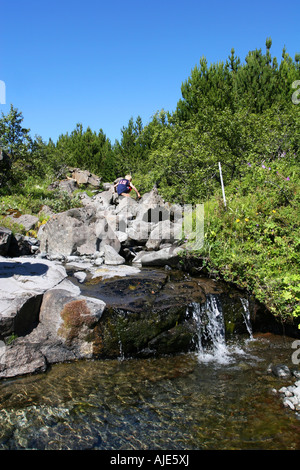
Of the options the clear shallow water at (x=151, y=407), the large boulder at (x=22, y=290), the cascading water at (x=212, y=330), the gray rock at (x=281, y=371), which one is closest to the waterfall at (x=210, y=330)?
the cascading water at (x=212, y=330)

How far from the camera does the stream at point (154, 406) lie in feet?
10.9

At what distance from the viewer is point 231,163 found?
1388cm

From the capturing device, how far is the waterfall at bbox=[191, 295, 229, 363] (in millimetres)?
5598

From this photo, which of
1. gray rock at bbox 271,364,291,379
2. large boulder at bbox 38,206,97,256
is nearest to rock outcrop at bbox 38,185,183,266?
large boulder at bbox 38,206,97,256

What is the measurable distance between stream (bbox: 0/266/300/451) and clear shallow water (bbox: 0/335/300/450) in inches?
0.4

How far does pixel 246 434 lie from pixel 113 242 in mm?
7990

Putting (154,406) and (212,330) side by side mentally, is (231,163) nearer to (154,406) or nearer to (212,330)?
(212,330)

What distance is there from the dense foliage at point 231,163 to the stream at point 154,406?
1.77 metres

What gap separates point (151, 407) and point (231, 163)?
38.7 ft

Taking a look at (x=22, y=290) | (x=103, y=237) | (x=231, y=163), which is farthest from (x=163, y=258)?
(x=231, y=163)

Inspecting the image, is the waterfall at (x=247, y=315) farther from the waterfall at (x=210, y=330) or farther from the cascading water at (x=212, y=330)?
the waterfall at (x=210, y=330)

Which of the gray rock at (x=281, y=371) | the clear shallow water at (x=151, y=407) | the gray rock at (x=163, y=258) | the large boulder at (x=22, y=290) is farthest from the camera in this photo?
the gray rock at (x=163, y=258)

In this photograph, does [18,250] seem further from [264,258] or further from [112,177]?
[112,177]
